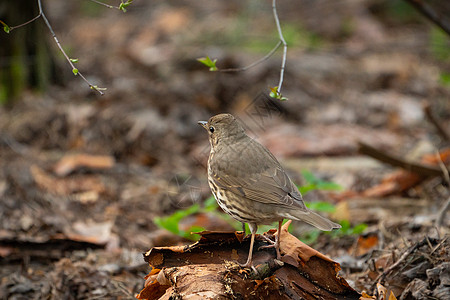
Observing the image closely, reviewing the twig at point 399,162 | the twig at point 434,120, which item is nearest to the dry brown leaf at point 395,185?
the twig at point 399,162

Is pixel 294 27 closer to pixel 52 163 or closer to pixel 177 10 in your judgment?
pixel 177 10

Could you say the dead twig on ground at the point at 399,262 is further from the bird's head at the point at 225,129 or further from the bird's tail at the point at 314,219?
the bird's head at the point at 225,129

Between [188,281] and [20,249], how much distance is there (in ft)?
7.37

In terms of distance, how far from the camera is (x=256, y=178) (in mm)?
3295

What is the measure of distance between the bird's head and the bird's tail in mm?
728

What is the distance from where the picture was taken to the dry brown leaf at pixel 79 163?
6527 millimetres

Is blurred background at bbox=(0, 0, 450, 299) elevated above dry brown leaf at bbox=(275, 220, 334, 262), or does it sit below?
below

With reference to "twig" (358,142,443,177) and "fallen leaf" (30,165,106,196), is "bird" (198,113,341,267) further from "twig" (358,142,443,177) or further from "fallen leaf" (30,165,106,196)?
"fallen leaf" (30,165,106,196)

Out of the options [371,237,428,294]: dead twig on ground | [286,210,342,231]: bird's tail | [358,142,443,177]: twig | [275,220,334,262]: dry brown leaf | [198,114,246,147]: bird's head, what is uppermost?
[198,114,246,147]: bird's head

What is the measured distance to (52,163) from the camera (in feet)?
22.2

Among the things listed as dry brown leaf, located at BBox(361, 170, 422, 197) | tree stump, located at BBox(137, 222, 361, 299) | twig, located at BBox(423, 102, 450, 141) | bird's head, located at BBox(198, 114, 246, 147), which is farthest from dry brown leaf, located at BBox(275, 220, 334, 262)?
twig, located at BBox(423, 102, 450, 141)

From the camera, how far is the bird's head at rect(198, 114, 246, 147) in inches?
139

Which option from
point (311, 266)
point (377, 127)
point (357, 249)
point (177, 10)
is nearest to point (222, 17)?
point (177, 10)

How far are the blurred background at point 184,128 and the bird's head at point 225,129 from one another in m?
0.80
